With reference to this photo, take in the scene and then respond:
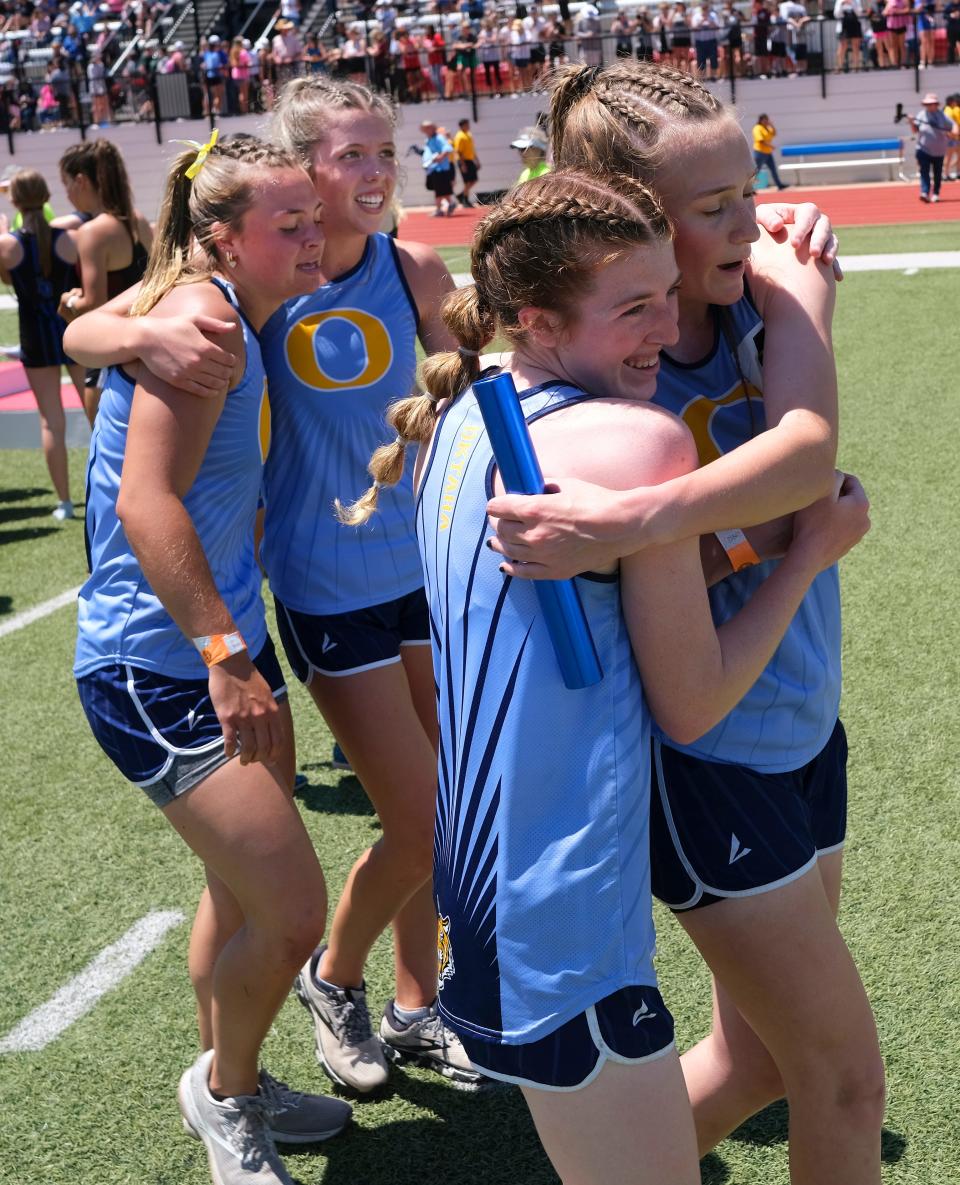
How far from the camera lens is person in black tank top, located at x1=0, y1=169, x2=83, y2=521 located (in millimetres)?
8023

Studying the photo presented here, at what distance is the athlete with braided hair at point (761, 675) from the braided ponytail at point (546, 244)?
0.36ft

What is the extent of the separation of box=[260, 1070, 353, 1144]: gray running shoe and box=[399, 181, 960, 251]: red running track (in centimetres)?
1684

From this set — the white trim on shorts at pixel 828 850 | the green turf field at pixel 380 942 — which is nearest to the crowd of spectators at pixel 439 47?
the green turf field at pixel 380 942

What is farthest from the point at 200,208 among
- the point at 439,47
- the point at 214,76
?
the point at 214,76

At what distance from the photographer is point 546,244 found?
1.70m

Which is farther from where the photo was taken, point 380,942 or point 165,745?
point 380,942

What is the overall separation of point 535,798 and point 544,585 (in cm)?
26

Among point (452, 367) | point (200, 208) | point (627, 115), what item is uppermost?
point (627, 115)

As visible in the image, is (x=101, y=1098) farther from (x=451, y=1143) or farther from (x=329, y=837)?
(x=329, y=837)

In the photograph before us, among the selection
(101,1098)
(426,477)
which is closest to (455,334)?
(426,477)

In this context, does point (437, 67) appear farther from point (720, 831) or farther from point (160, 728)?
point (720, 831)

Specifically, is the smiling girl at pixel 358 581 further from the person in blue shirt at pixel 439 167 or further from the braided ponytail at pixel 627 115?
the person in blue shirt at pixel 439 167

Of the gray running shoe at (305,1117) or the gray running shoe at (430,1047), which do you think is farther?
the gray running shoe at (430,1047)

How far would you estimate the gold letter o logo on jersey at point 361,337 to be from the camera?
298 cm
